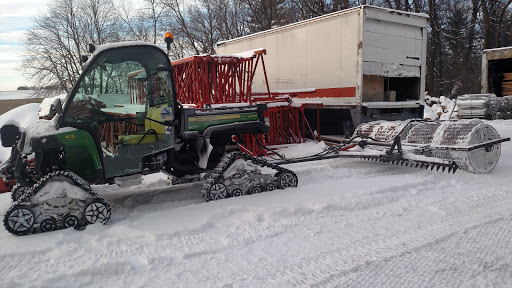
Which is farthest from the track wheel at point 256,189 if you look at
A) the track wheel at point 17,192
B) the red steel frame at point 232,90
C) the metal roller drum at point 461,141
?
the metal roller drum at point 461,141

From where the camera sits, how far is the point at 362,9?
8.11 m

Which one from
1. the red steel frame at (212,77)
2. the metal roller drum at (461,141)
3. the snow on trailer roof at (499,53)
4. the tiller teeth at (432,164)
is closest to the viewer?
the tiller teeth at (432,164)

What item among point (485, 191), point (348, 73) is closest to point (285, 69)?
point (348, 73)

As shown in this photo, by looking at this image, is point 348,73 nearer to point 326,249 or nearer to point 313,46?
point 313,46

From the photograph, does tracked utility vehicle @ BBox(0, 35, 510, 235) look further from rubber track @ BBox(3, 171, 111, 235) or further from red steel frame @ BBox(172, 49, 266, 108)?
red steel frame @ BBox(172, 49, 266, 108)

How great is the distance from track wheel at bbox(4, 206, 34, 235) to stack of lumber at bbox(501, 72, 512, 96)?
60.6 feet

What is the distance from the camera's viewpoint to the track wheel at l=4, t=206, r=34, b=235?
3.53 m

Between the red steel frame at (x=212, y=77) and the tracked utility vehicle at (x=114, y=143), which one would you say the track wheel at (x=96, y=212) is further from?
the red steel frame at (x=212, y=77)

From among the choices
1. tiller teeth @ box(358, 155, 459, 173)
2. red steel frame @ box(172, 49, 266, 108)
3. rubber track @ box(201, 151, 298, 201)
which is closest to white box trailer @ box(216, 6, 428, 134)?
red steel frame @ box(172, 49, 266, 108)

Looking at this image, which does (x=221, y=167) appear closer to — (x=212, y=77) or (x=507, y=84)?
(x=212, y=77)

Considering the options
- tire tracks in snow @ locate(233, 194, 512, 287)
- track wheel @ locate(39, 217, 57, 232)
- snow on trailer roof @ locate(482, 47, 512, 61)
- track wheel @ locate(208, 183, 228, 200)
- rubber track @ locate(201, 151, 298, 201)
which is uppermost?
snow on trailer roof @ locate(482, 47, 512, 61)

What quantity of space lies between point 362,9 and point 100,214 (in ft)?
22.2

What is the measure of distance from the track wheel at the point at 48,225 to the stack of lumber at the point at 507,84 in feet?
60.0

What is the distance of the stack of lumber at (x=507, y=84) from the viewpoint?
16.4 meters
